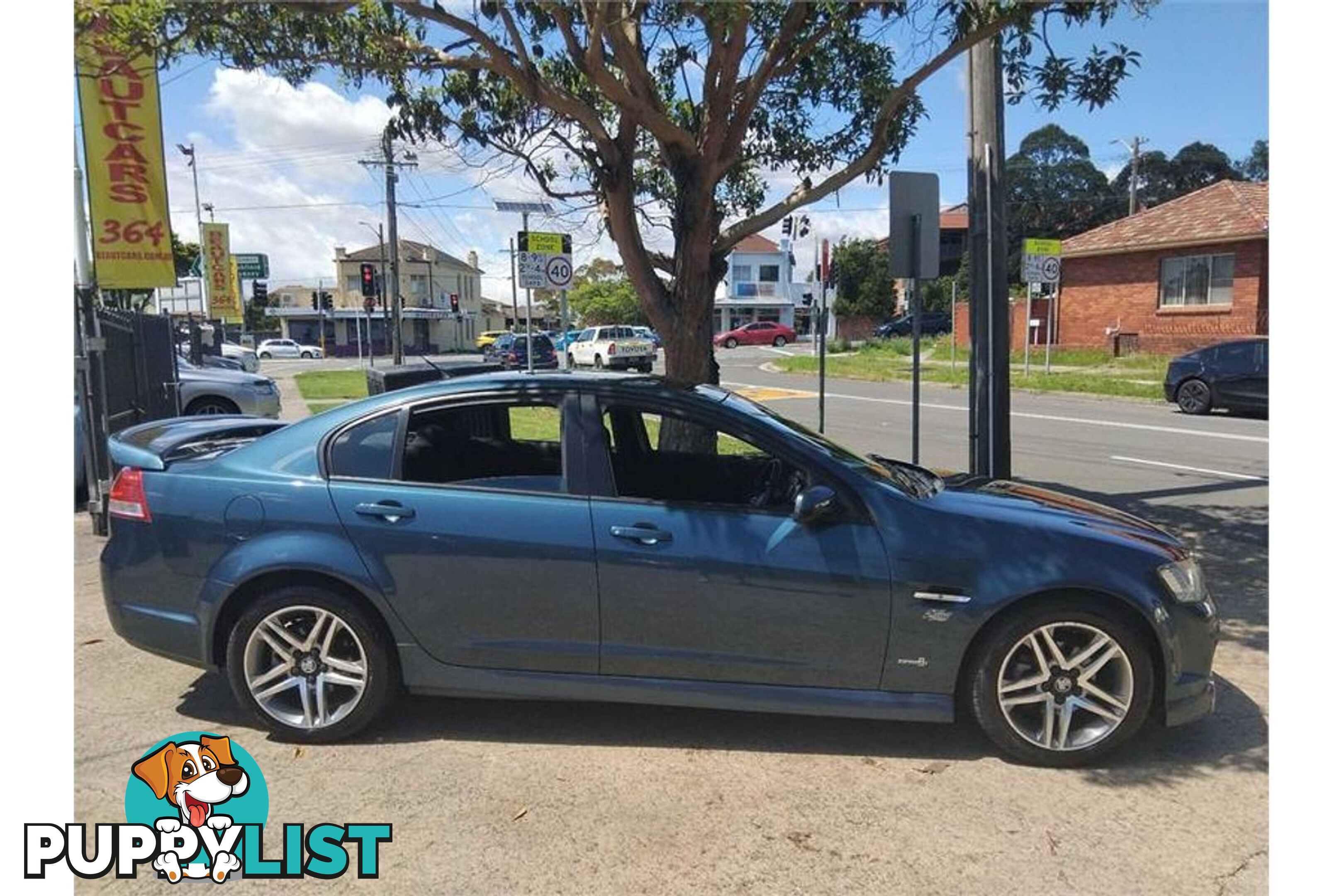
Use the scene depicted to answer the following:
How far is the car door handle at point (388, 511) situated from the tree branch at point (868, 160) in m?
4.12

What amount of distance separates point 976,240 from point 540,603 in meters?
5.55

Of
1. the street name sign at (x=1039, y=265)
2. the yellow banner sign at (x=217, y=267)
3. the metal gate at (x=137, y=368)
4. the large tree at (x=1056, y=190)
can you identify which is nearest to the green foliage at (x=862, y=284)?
the large tree at (x=1056, y=190)

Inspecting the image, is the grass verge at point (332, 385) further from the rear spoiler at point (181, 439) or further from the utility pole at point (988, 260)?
the utility pole at point (988, 260)

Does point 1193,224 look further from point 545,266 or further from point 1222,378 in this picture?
point 545,266

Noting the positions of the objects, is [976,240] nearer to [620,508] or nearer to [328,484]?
[620,508]

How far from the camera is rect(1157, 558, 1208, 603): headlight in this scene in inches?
139

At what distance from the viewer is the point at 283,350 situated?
61031 millimetres

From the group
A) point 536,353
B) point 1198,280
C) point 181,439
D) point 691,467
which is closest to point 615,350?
point 536,353

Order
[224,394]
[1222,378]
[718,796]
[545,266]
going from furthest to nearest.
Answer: [1222,378]
[545,266]
[224,394]
[718,796]

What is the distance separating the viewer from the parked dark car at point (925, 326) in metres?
49.0

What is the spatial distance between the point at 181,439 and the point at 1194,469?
10823 millimetres

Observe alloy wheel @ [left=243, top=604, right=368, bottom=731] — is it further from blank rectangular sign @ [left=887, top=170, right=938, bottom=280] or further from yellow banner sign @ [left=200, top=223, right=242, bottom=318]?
yellow banner sign @ [left=200, top=223, right=242, bottom=318]

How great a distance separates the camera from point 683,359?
7.09 meters

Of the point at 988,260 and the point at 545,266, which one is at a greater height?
the point at 545,266
